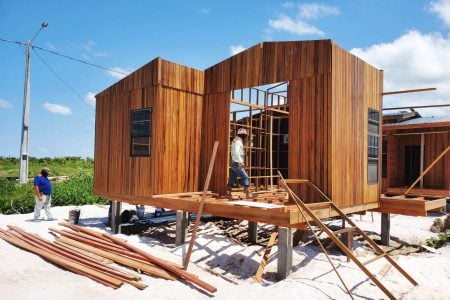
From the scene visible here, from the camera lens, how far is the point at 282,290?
7.89 metres

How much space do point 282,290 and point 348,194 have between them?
350cm

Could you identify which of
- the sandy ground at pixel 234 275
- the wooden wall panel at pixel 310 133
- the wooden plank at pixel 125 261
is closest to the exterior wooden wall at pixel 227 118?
the wooden wall panel at pixel 310 133

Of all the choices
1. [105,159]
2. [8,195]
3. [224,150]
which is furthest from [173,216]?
[8,195]

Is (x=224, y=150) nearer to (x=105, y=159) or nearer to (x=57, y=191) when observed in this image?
(x=105, y=159)

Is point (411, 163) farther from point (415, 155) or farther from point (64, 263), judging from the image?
point (64, 263)

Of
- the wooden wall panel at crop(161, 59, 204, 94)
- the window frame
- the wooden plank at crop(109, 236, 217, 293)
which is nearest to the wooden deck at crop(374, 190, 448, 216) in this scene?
the wooden plank at crop(109, 236, 217, 293)

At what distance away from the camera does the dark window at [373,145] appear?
448 inches

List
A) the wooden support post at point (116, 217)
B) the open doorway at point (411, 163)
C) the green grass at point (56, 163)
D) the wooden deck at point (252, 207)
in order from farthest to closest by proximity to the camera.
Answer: the green grass at point (56, 163), the open doorway at point (411, 163), the wooden support post at point (116, 217), the wooden deck at point (252, 207)

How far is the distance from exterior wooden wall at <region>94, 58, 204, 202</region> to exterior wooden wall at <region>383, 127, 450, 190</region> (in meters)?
9.27

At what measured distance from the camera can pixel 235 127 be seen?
46.2 ft

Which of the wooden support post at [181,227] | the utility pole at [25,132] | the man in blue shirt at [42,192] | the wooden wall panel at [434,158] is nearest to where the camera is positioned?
the wooden support post at [181,227]

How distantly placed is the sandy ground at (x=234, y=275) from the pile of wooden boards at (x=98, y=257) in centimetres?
16

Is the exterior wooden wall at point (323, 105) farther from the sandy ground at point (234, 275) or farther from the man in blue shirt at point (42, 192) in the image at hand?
the man in blue shirt at point (42, 192)

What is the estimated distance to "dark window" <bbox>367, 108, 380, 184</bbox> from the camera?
11.4 meters
